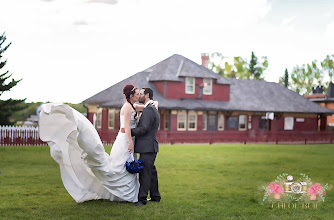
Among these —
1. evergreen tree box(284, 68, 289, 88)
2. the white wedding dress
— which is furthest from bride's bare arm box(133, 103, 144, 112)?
evergreen tree box(284, 68, 289, 88)

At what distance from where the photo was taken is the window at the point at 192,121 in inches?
1614

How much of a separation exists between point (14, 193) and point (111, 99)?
29.1m

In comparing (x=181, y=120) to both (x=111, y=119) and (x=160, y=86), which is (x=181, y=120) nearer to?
(x=160, y=86)

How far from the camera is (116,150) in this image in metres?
10.2

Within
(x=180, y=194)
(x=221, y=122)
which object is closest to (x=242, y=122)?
(x=221, y=122)

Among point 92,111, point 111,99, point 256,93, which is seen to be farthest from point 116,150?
point 256,93

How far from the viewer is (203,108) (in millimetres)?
39906

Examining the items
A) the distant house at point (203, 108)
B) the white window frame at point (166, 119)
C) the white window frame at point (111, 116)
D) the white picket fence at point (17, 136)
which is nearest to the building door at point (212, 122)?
the distant house at point (203, 108)

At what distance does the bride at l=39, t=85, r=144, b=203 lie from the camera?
9.35 metres

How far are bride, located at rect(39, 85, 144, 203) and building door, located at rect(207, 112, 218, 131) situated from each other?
32200mm

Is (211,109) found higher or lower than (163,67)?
lower

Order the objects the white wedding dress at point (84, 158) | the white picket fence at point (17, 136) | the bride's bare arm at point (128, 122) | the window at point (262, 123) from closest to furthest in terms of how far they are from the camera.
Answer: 1. the white wedding dress at point (84, 158)
2. the bride's bare arm at point (128, 122)
3. the white picket fence at point (17, 136)
4. the window at point (262, 123)

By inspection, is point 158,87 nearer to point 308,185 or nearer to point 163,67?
point 163,67

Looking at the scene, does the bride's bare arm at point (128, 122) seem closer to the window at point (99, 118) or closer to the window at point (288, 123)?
the window at point (99, 118)
